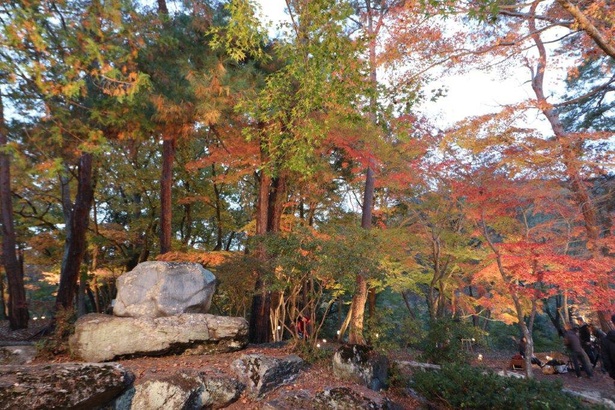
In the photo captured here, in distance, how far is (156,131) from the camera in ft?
29.6

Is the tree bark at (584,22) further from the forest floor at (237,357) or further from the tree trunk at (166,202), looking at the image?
the tree trunk at (166,202)

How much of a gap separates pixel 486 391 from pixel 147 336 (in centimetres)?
537

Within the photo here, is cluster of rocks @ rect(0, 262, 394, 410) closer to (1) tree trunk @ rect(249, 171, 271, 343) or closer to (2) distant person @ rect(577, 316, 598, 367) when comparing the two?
(1) tree trunk @ rect(249, 171, 271, 343)

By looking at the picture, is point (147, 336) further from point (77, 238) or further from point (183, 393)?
point (77, 238)

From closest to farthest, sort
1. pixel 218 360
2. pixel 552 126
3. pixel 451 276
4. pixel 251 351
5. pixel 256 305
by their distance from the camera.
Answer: pixel 218 360 → pixel 251 351 → pixel 552 126 → pixel 256 305 → pixel 451 276

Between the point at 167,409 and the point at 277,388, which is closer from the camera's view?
the point at 167,409

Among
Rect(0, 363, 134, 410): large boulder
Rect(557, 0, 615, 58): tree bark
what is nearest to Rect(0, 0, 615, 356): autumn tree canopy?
Rect(557, 0, 615, 58): tree bark

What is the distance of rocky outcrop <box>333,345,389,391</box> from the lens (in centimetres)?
605

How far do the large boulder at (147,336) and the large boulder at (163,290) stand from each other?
199 mm

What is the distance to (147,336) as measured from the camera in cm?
580

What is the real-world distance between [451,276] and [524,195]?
638 centimetres

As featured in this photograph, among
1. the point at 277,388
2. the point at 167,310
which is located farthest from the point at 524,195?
the point at 167,310

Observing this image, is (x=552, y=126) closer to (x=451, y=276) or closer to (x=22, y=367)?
(x=451, y=276)

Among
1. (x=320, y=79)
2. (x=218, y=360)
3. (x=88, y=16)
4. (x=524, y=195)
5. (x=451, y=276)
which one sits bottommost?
(x=218, y=360)
